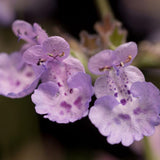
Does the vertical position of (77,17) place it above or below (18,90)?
below

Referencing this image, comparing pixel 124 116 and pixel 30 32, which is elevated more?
pixel 30 32

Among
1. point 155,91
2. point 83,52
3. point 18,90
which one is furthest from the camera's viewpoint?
point 83,52

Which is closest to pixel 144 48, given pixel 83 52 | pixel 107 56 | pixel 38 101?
pixel 83 52

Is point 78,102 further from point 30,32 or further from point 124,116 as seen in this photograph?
point 30,32

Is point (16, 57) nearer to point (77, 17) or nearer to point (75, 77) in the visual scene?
point (75, 77)

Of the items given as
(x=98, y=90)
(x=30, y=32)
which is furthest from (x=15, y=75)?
(x=98, y=90)

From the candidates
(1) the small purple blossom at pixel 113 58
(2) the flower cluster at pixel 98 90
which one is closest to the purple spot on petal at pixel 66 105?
(2) the flower cluster at pixel 98 90
